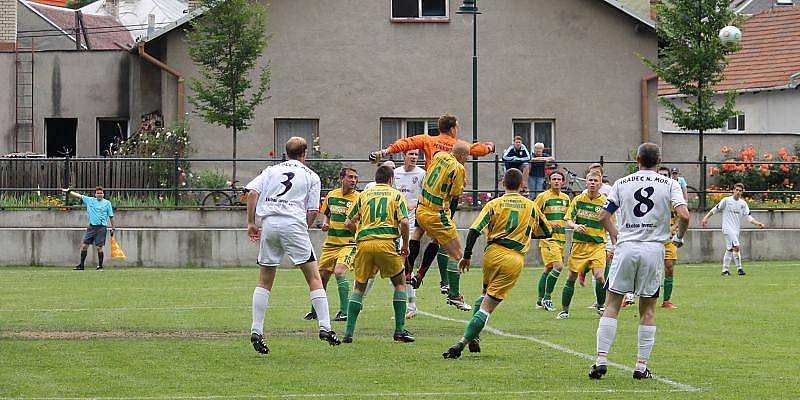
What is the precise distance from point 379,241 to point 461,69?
2337cm

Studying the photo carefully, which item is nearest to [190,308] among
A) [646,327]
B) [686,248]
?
[646,327]

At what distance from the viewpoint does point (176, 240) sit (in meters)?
28.9

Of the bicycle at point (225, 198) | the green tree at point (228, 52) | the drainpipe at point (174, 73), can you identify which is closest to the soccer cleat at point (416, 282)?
the bicycle at point (225, 198)

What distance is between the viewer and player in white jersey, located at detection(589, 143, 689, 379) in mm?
10883

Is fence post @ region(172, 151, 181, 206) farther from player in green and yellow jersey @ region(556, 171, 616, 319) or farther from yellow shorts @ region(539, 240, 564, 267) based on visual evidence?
player in green and yellow jersey @ region(556, 171, 616, 319)

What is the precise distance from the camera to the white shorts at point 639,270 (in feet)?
35.7

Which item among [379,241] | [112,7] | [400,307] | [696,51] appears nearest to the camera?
[379,241]

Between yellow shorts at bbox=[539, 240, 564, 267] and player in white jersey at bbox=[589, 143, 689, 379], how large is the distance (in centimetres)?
734

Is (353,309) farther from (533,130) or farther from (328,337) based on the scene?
(533,130)

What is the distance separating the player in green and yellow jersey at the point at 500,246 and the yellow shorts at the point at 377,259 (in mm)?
1107

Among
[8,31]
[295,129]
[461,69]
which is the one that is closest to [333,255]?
[295,129]

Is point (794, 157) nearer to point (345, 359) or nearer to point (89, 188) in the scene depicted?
point (89, 188)

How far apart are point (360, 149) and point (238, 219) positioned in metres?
6.92

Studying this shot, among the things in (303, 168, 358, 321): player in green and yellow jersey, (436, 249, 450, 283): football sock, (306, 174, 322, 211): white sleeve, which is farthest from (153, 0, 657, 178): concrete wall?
(306, 174, 322, 211): white sleeve
